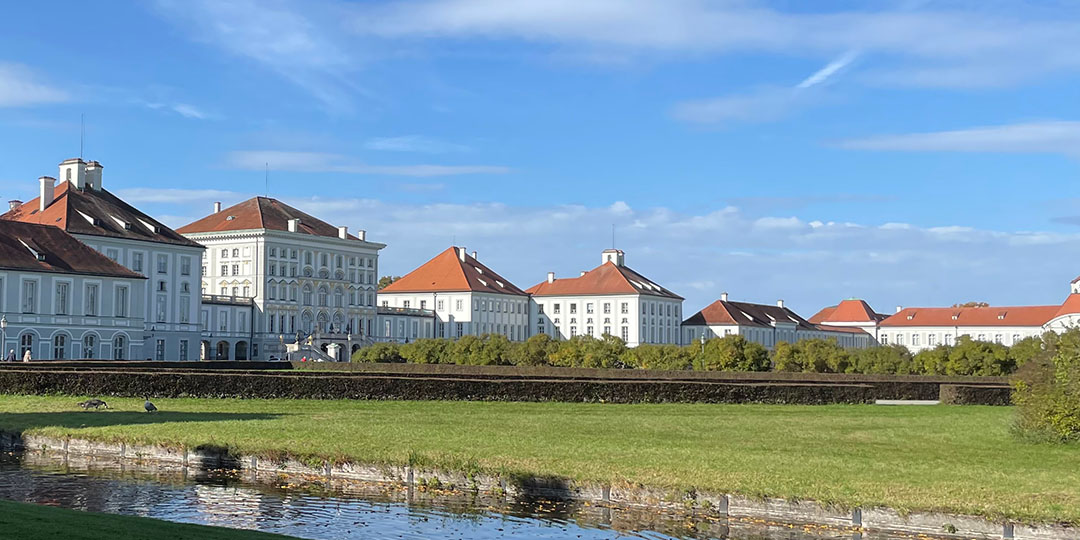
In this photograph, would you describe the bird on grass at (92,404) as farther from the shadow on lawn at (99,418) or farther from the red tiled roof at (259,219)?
the red tiled roof at (259,219)

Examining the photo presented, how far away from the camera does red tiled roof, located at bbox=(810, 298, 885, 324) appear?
17288 cm

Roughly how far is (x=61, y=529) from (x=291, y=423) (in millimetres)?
13478

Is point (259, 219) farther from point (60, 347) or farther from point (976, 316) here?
point (976, 316)

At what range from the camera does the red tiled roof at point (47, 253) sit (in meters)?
63.3

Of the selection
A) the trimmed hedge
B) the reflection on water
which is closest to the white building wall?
the trimmed hedge

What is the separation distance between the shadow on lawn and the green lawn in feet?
39.1

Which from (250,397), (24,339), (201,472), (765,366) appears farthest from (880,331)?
(201,472)

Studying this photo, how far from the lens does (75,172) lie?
284 ft

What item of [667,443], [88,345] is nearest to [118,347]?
[88,345]

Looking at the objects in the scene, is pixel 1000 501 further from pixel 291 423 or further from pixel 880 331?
pixel 880 331

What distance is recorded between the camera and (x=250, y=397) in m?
A: 34.5

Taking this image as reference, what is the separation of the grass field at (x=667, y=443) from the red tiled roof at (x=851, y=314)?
144145 mm

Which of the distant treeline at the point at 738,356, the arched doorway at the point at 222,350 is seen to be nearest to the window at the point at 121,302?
the distant treeline at the point at 738,356

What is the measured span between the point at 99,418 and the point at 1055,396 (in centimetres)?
1927
